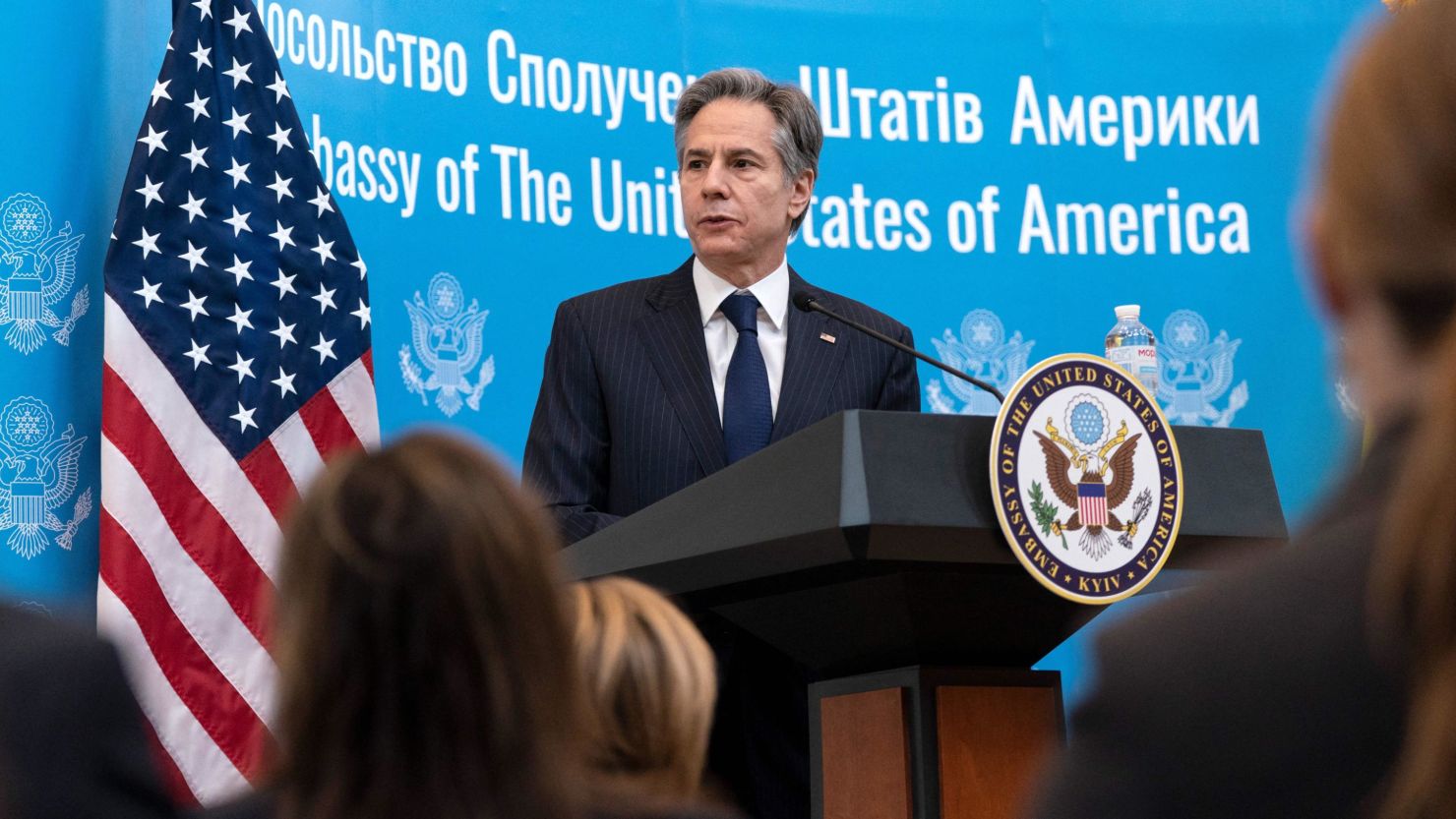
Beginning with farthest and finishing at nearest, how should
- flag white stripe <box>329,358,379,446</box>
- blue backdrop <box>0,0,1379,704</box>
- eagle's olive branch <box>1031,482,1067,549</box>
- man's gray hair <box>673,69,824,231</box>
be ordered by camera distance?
blue backdrop <box>0,0,1379,704</box> < flag white stripe <box>329,358,379,446</box> < man's gray hair <box>673,69,824,231</box> < eagle's olive branch <box>1031,482,1067,549</box>

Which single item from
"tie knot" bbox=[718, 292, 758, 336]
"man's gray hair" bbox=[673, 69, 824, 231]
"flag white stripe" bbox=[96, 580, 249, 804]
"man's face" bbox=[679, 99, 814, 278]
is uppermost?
"man's gray hair" bbox=[673, 69, 824, 231]

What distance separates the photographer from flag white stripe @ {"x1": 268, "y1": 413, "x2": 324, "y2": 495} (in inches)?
152

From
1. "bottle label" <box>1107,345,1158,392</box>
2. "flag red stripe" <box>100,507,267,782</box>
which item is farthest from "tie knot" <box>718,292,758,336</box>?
"flag red stripe" <box>100,507,267,782</box>

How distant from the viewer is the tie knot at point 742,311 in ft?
9.48

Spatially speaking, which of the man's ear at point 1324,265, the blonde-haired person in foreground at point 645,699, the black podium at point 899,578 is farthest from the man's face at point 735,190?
the man's ear at point 1324,265

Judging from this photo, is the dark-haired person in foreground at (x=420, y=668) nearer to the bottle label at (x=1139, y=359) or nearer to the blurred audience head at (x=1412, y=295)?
the blurred audience head at (x=1412, y=295)

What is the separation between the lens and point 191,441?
377cm

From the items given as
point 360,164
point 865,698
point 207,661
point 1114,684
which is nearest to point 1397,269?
point 1114,684

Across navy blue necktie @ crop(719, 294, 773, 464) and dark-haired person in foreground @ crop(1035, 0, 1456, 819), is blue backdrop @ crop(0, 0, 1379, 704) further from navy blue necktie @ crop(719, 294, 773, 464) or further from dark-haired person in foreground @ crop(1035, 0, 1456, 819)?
dark-haired person in foreground @ crop(1035, 0, 1456, 819)

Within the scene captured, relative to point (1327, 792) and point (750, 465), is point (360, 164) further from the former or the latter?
point (1327, 792)

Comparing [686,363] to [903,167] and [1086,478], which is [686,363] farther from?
[903,167]

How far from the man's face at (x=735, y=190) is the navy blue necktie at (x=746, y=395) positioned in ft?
0.69

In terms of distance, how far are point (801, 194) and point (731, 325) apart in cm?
48

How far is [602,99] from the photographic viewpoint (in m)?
4.62
